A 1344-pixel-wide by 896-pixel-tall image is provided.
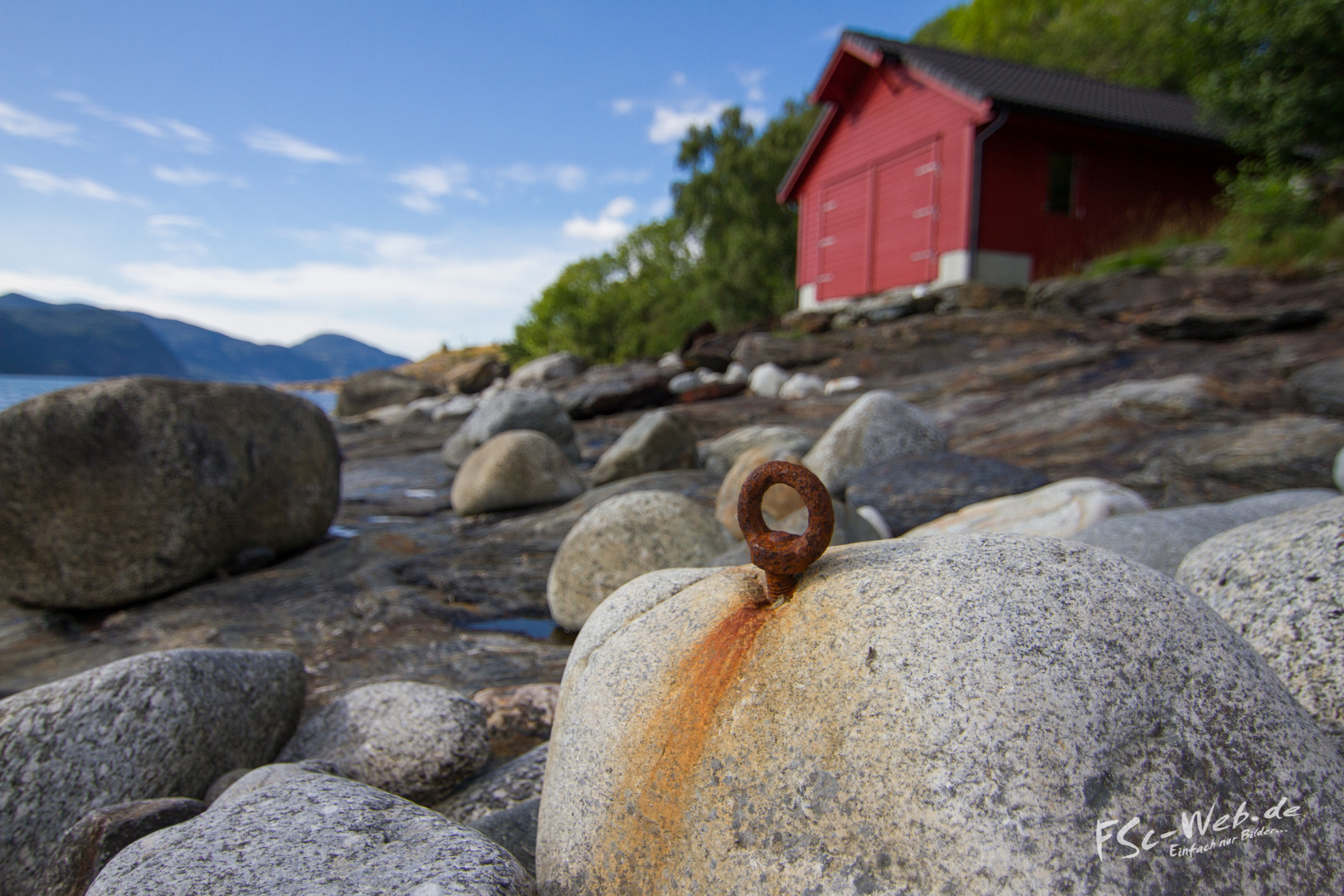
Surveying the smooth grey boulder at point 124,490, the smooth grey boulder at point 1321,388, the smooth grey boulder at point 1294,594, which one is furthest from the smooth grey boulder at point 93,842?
the smooth grey boulder at point 1321,388

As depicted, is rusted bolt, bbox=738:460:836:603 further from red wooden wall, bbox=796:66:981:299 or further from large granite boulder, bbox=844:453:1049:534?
red wooden wall, bbox=796:66:981:299

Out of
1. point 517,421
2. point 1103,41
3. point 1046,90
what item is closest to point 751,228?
point 1046,90

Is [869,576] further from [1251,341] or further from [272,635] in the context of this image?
[1251,341]

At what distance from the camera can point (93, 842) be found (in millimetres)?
1940

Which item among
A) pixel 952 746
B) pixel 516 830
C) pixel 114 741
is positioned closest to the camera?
pixel 952 746

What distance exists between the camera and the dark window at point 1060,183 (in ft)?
55.3

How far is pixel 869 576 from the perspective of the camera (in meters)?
1.42

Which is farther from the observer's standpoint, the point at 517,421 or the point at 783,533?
the point at 517,421

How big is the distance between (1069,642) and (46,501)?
5.71 m

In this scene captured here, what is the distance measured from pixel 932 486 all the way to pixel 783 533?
4.01 meters

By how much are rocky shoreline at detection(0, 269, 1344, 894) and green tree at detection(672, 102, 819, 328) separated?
17.9 metres

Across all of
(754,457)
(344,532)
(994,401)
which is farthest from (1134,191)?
(344,532)

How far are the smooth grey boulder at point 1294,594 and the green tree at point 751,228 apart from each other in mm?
25868

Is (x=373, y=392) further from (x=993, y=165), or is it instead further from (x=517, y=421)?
(x=993, y=165)
